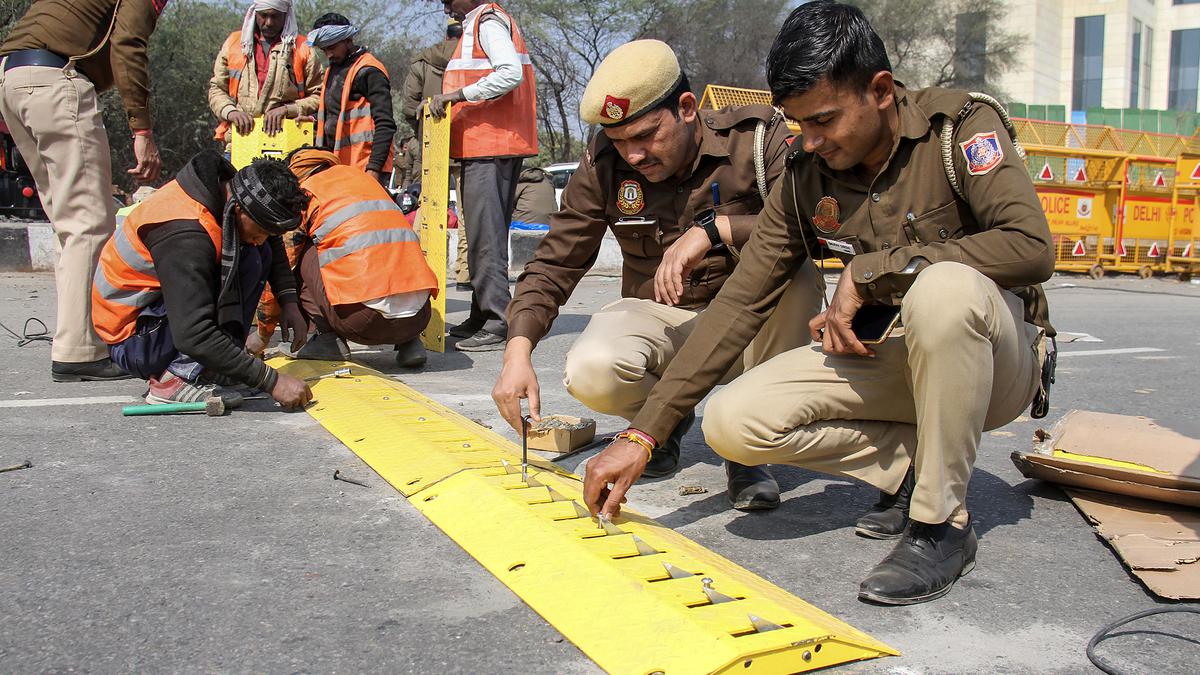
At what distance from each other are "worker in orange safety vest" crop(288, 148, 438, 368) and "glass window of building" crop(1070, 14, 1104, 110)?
6580 cm

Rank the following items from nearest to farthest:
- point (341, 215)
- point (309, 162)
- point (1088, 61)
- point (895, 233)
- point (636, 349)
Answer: point (895, 233), point (636, 349), point (341, 215), point (309, 162), point (1088, 61)

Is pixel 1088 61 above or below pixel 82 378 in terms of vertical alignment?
above

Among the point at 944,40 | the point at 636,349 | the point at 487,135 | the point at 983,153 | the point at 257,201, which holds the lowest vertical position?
the point at 636,349

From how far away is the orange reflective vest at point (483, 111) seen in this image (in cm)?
609

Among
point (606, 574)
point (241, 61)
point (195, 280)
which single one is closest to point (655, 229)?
point (606, 574)

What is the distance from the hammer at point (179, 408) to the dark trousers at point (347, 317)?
98 cm

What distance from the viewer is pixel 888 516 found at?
291 cm

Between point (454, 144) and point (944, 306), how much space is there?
421 centimetres

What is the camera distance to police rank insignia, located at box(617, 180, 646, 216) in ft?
11.5

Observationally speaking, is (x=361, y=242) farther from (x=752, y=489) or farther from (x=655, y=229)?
(x=752, y=489)

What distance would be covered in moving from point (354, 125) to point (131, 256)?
8.16 ft

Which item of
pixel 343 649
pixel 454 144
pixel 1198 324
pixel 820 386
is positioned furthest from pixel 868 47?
pixel 1198 324

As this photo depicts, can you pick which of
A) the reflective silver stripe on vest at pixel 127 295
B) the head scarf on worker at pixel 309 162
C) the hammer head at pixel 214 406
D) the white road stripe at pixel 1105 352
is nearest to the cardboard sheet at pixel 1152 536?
the hammer head at pixel 214 406

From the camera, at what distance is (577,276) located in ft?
11.4
